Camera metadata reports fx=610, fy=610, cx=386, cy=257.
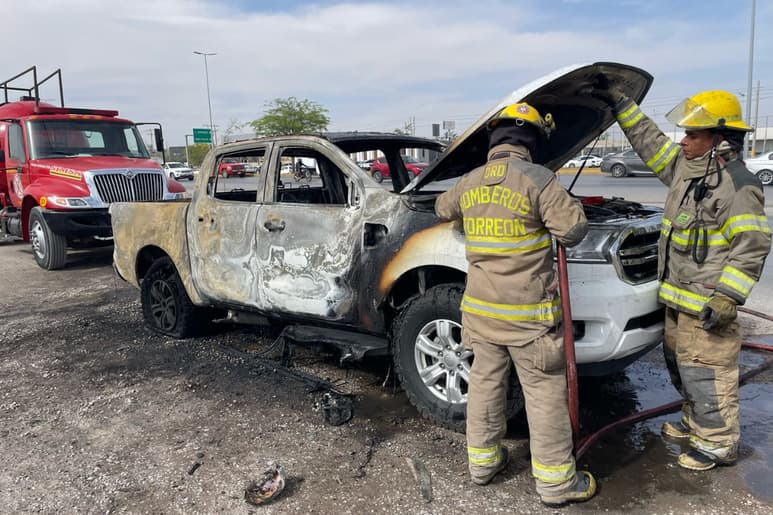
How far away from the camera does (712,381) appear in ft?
10.2

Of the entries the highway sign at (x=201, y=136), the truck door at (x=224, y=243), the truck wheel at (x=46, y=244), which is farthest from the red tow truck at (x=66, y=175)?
the highway sign at (x=201, y=136)

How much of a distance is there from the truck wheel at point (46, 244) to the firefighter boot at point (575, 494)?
862 cm

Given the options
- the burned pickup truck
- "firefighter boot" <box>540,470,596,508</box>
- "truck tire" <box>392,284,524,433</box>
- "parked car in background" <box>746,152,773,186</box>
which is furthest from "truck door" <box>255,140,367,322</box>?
"parked car in background" <box>746,152,773,186</box>

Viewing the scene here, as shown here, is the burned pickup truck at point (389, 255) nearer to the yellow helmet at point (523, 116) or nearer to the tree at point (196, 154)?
the yellow helmet at point (523, 116)

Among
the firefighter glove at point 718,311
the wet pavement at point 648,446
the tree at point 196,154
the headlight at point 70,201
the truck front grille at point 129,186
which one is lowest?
the wet pavement at point 648,446

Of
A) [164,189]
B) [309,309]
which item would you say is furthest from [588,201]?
[164,189]

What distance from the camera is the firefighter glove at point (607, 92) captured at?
365 cm

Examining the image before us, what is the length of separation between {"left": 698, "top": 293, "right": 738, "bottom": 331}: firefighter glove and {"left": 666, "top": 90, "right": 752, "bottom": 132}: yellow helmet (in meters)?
0.85

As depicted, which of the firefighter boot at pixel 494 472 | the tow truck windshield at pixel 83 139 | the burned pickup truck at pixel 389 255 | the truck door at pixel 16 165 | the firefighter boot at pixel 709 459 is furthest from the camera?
the truck door at pixel 16 165

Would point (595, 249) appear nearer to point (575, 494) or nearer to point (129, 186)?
point (575, 494)

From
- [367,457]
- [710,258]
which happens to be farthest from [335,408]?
[710,258]

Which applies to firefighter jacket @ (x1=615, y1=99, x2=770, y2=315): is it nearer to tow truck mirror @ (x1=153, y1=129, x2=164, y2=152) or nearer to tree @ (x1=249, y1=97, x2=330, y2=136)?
tow truck mirror @ (x1=153, y1=129, x2=164, y2=152)

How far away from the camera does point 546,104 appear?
12.5 ft

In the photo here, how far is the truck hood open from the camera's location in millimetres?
3273
